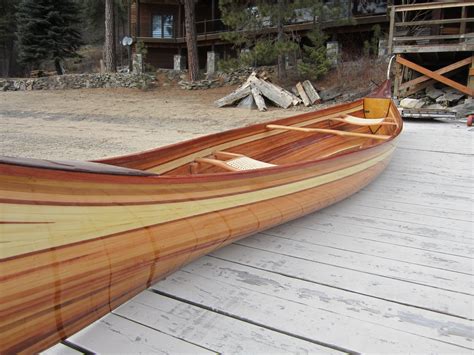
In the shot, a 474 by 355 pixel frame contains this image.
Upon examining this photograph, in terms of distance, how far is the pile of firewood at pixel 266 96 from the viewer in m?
12.2

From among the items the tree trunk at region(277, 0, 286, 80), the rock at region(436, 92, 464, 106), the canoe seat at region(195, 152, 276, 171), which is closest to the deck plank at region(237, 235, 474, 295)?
the canoe seat at region(195, 152, 276, 171)

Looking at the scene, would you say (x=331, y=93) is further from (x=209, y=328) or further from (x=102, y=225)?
(x=102, y=225)

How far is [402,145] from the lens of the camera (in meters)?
4.79

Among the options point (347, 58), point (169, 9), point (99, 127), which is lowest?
point (99, 127)

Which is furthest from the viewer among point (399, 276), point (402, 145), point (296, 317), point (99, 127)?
point (99, 127)

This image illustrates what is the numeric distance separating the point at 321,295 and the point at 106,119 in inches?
412

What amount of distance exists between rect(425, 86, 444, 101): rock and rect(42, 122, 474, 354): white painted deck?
9.36 meters

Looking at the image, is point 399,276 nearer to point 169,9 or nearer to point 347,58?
point 347,58

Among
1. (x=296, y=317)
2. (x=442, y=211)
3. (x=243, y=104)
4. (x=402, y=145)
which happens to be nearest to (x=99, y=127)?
(x=243, y=104)

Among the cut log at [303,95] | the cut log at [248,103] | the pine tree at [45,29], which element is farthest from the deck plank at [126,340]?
the pine tree at [45,29]

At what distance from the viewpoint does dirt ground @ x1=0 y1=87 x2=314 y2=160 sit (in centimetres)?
723

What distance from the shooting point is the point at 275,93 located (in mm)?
12344

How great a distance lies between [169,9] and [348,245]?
20956 millimetres

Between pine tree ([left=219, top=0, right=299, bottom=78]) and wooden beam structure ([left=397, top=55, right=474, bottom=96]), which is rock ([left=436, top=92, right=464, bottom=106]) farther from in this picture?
pine tree ([left=219, top=0, right=299, bottom=78])
